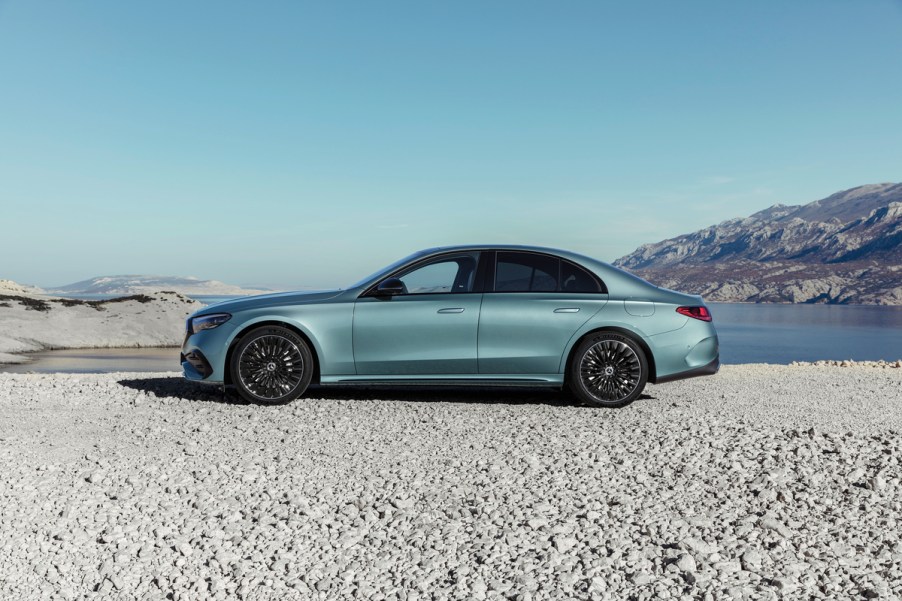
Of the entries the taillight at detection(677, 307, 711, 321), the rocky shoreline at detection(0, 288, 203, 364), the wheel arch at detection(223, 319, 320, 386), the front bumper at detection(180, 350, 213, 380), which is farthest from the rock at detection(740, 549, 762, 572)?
the rocky shoreline at detection(0, 288, 203, 364)

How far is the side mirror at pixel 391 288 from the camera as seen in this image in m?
6.57

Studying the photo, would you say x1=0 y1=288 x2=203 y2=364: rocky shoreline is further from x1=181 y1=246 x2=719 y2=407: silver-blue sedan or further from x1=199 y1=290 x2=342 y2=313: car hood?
x1=181 y1=246 x2=719 y2=407: silver-blue sedan

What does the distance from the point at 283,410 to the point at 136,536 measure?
265 centimetres

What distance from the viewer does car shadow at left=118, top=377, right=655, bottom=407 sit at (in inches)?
275

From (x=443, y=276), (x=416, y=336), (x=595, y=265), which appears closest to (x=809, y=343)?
A: (x=595, y=265)

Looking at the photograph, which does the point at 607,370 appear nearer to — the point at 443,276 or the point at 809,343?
the point at 443,276

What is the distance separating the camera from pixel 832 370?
11.3 metres

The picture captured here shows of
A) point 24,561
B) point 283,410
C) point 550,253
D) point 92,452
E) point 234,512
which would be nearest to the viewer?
point 24,561

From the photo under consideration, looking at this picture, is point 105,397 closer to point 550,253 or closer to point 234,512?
point 234,512

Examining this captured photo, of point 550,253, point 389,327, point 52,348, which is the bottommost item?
point 52,348

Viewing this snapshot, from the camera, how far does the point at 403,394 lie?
735 centimetres

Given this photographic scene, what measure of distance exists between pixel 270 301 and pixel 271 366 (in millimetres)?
671

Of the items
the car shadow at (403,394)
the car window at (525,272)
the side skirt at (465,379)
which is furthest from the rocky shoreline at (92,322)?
the car window at (525,272)

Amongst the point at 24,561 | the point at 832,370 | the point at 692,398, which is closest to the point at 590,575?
the point at 24,561
